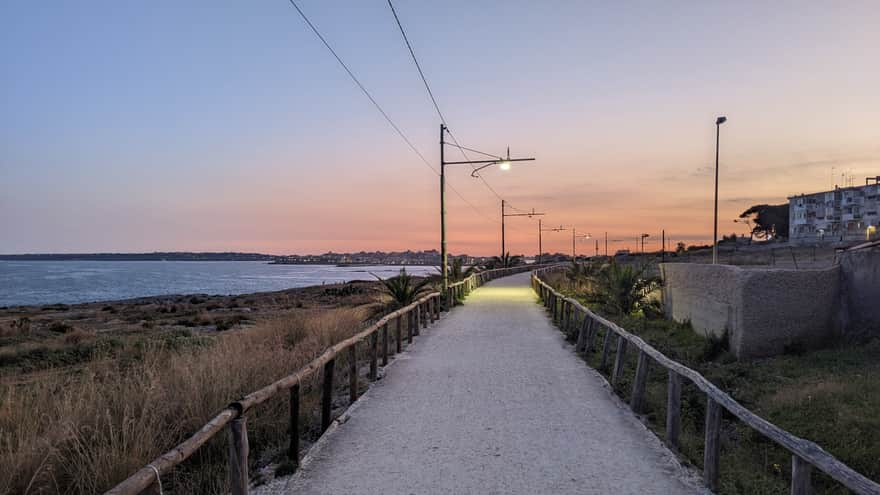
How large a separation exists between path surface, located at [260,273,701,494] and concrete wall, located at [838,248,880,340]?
261 inches

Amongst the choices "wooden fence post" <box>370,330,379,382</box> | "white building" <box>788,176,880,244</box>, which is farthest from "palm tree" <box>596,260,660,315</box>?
"white building" <box>788,176,880,244</box>

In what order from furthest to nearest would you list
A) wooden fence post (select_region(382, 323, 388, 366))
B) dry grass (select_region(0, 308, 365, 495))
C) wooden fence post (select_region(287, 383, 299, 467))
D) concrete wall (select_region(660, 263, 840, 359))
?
1. concrete wall (select_region(660, 263, 840, 359))
2. wooden fence post (select_region(382, 323, 388, 366))
3. wooden fence post (select_region(287, 383, 299, 467))
4. dry grass (select_region(0, 308, 365, 495))

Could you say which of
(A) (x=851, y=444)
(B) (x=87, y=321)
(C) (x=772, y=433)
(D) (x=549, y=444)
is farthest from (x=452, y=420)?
(B) (x=87, y=321)

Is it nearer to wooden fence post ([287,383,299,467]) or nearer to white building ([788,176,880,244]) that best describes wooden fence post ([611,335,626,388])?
wooden fence post ([287,383,299,467])

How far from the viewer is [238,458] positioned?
13.9 feet

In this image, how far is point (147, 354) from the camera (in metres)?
10.7

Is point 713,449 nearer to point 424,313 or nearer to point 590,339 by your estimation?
point 590,339

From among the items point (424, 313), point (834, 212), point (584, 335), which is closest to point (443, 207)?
point (424, 313)

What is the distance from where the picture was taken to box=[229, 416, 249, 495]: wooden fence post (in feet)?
13.8

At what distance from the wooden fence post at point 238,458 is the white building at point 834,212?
10291 centimetres

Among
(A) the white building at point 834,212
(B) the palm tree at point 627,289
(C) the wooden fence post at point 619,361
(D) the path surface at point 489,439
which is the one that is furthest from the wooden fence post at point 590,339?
(A) the white building at point 834,212

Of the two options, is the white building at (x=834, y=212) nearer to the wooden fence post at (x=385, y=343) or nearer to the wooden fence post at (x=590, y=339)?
the wooden fence post at (x=590, y=339)

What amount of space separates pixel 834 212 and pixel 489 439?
388 ft

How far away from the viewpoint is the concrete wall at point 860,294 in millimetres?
11680
